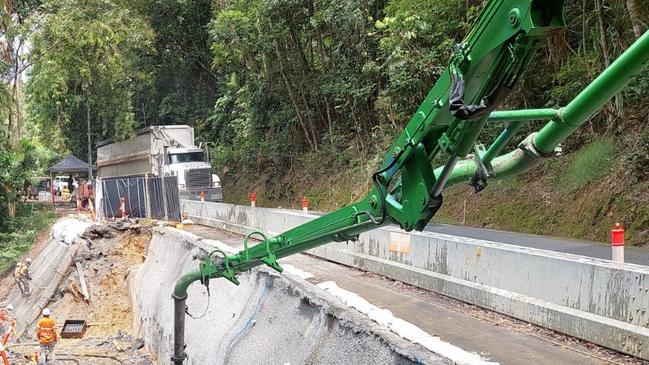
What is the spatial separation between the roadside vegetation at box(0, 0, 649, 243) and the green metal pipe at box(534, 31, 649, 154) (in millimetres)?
9405

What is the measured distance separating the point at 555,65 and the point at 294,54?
13.9 metres

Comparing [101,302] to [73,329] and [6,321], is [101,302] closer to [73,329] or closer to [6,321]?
[73,329]

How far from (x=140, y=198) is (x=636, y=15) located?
18179 mm

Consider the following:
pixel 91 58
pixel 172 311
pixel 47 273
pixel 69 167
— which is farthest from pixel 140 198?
pixel 69 167

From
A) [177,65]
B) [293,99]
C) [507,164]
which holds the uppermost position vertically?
[177,65]

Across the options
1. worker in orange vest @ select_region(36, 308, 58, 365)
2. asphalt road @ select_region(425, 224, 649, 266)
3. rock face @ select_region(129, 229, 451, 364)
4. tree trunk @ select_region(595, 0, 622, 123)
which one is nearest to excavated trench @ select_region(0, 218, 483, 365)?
rock face @ select_region(129, 229, 451, 364)

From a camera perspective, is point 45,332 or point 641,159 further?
point 45,332

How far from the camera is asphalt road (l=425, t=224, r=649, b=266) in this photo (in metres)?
10.1

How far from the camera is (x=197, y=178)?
29438mm

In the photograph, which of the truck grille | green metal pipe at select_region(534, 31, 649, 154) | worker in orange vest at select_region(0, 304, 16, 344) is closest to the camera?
green metal pipe at select_region(534, 31, 649, 154)

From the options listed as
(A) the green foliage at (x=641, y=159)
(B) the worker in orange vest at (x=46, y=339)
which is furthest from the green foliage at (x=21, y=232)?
(A) the green foliage at (x=641, y=159)

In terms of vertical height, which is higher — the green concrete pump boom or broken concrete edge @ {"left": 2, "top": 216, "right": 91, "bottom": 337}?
the green concrete pump boom

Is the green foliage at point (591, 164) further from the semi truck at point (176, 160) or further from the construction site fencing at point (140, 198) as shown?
the semi truck at point (176, 160)

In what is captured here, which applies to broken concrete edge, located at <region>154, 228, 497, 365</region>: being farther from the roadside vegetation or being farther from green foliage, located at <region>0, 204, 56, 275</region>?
green foliage, located at <region>0, 204, 56, 275</region>
